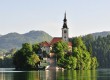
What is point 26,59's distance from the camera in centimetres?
17850

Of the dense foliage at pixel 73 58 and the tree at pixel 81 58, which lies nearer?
the dense foliage at pixel 73 58

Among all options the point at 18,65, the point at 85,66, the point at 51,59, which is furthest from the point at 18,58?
the point at 85,66

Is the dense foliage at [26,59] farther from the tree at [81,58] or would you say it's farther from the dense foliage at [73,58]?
the tree at [81,58]

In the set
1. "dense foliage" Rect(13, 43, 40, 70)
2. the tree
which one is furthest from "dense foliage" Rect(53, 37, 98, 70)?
"dense foliage" Rect(13, 43, 40, 70)

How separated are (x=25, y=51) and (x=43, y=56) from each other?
52.7ft

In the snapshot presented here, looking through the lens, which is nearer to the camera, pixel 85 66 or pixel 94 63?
pixel 85 66

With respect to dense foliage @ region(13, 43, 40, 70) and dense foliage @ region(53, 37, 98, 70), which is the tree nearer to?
dense foliage @ region(53, 37, 98, 70)

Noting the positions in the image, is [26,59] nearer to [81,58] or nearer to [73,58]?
[73,58]

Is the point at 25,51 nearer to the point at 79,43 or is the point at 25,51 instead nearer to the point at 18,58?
the point at 18,58

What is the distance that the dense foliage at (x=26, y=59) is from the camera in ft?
581

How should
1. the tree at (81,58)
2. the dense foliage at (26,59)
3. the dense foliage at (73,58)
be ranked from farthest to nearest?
the tree at (81,58) → the dense foliage at (73,58) → the dense foliage at (26,59)

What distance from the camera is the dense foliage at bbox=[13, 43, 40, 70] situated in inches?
6973

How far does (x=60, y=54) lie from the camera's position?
184 m

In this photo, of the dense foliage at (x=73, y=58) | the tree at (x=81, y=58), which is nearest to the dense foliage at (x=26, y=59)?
the dense foliage at (x=73, y=58)
